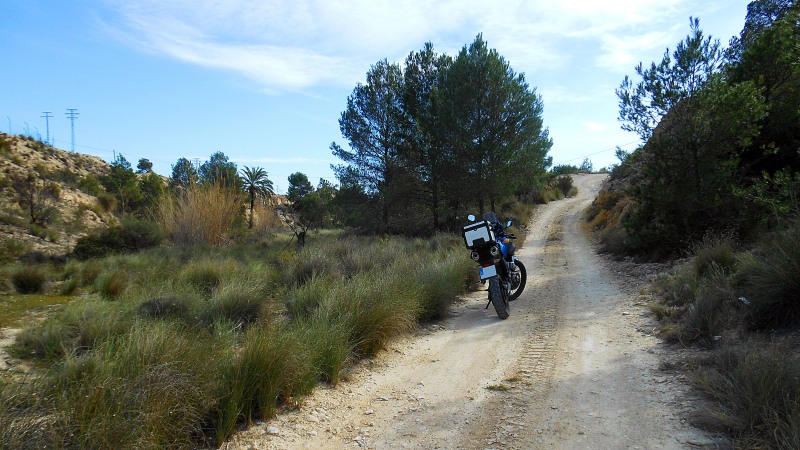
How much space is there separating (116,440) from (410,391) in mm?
2607

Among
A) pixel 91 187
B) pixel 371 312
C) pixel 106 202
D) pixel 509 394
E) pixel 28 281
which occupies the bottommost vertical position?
pixel 509 394

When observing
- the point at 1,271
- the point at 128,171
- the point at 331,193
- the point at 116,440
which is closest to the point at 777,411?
the point at 116,440

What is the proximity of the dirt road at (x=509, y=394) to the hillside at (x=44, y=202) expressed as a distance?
16596 millimetres

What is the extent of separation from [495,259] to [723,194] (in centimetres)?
665

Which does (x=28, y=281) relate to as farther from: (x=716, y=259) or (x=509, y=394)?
(x=716, y=259)

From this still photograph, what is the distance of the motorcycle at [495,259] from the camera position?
713cm

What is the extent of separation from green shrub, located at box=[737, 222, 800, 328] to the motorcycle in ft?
10.4

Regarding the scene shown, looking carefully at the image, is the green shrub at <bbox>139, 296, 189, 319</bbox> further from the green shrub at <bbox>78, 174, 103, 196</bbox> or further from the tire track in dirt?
the green shrub at <bbox>78, 174, 103, 196</bbox>

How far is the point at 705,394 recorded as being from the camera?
374 centimetres

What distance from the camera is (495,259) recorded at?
7477 mm

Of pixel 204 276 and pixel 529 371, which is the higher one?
pixel 204 276

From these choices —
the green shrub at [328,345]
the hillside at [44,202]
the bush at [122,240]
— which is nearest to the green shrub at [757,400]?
the green shrub at [328,345]

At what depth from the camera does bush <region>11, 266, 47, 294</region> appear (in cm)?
1084

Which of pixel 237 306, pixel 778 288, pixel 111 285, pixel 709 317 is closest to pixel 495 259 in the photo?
pixel 709 317
